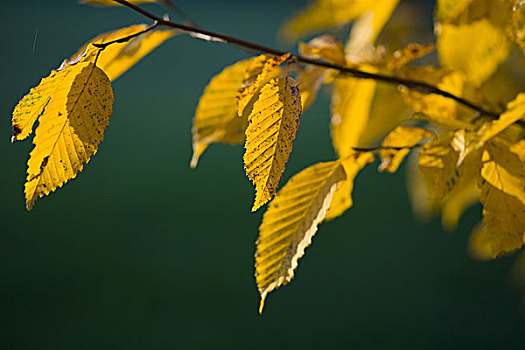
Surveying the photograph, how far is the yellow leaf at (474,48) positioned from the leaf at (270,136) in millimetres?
A: 257

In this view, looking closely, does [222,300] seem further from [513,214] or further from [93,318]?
[513,214]

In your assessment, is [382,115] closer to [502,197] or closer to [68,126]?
[502,197]

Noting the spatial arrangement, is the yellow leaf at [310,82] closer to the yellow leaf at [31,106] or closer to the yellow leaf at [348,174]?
the yellow leaf at [348,174]

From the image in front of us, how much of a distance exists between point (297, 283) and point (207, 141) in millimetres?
3104

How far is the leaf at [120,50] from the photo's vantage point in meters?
0.29

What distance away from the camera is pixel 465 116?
1.67ft

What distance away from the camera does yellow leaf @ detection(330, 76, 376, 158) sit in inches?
19.4

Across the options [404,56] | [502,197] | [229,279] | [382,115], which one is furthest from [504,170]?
[229,279]

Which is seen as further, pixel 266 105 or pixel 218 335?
pixel 218 335

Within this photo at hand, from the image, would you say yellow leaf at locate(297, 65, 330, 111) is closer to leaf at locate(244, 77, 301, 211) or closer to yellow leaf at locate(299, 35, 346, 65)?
yellow leaf at locate(299, 35, 346, 65)

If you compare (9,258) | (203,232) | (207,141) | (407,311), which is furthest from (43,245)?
(207,141)

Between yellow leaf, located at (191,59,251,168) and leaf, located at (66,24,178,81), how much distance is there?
0.05 metres

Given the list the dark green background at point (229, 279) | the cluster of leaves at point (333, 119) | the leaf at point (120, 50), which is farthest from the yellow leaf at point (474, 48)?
the dark green background at point (229, 279)

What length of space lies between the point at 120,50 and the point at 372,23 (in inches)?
10.9
